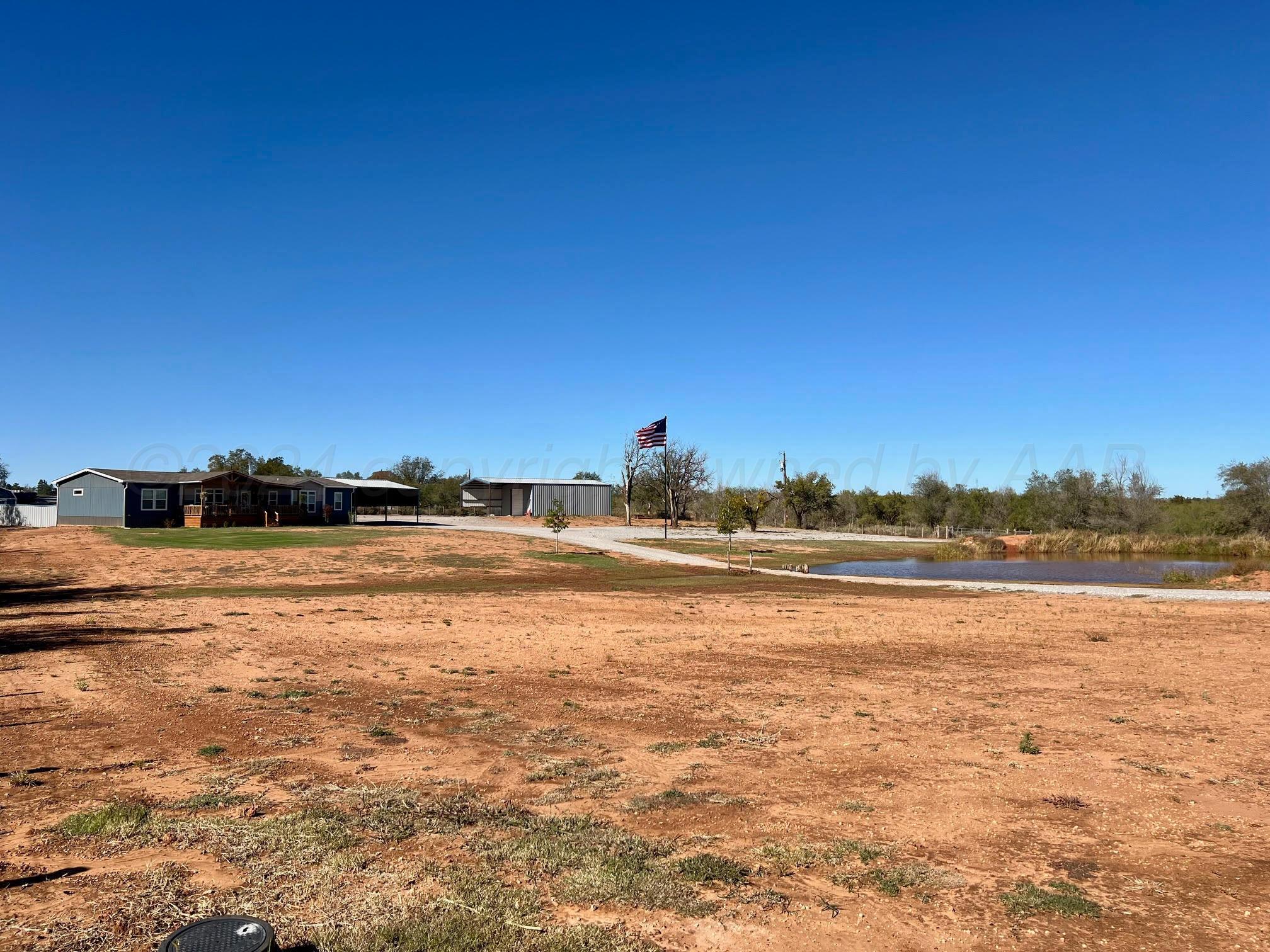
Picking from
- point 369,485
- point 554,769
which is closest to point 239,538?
point 369,485

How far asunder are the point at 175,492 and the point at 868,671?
50.6 m

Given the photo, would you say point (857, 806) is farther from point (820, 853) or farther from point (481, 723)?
point (481, 723)

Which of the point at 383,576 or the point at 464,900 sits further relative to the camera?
the point at 383,576

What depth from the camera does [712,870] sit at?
5.26 m

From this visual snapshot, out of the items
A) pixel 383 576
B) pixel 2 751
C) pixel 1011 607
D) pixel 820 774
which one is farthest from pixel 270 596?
pixel 1011 607

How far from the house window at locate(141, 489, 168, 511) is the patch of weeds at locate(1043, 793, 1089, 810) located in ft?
178

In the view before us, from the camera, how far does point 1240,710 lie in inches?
397

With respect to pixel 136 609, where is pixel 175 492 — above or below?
above

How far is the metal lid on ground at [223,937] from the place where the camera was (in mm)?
3820

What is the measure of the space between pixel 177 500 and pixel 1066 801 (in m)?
55.3

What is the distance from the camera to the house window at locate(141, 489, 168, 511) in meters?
49.5

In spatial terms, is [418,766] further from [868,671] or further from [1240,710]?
[1240,710]

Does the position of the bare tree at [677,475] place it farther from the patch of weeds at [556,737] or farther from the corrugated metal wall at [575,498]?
the patch of weeds at [556,737]

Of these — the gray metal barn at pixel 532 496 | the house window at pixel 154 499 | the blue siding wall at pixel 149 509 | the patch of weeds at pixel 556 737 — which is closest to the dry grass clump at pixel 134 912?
the patch of weeds at pixel 556 737
